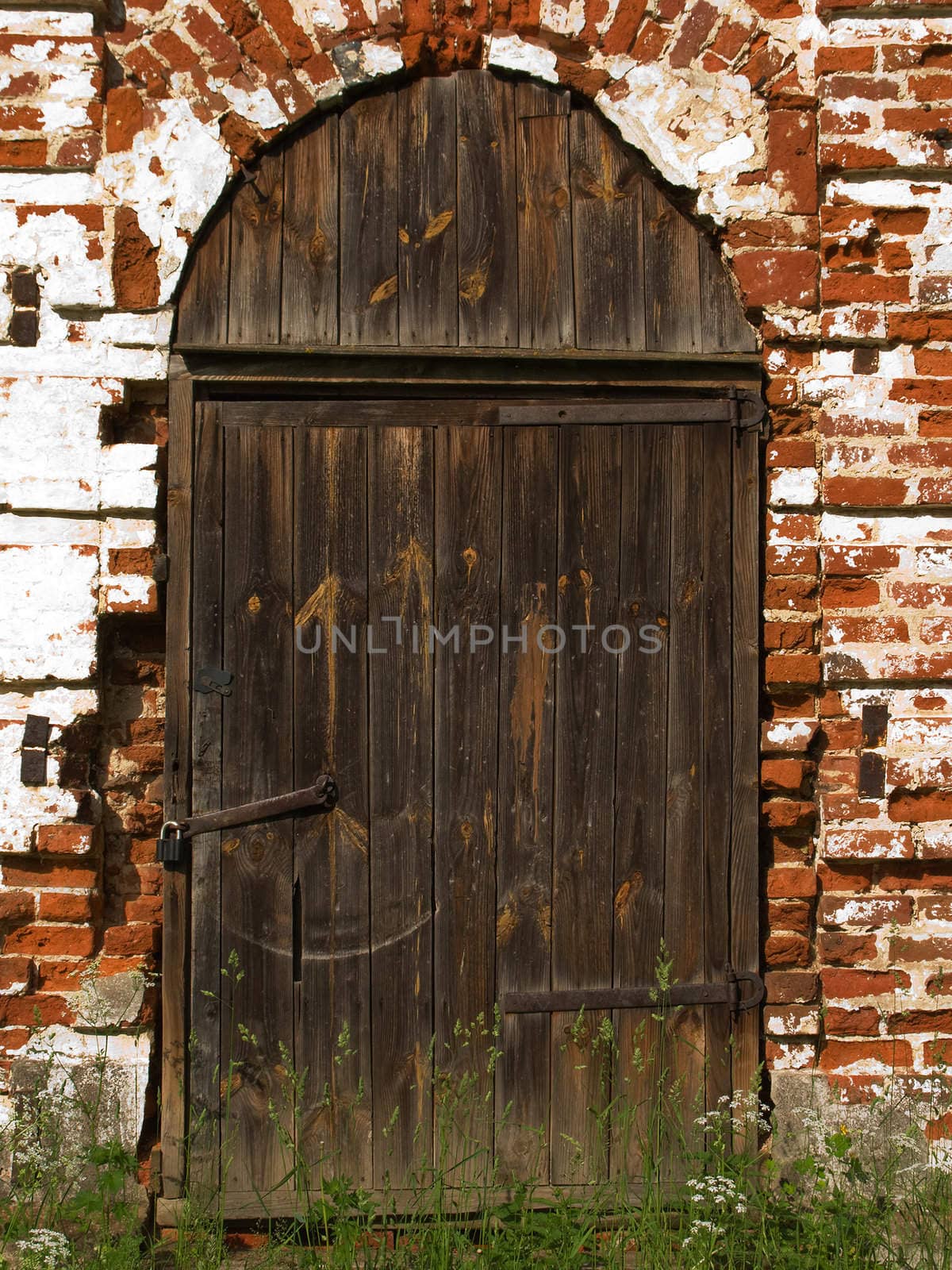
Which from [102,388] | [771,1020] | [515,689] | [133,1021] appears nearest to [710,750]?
[515,689]

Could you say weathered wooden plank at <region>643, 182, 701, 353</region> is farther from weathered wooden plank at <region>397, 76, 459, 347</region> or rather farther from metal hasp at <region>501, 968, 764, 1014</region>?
metal hasp at <region>501, 968, 764, 1014</region>

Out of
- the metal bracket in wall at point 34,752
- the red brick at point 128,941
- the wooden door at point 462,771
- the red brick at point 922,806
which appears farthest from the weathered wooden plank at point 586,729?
the metal bracket in wall at point 34,752

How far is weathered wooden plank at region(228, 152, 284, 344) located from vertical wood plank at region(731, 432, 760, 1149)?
4.27ft

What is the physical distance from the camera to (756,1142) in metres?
2.86

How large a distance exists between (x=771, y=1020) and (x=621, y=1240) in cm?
67

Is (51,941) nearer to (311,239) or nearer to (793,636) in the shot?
(311,239)

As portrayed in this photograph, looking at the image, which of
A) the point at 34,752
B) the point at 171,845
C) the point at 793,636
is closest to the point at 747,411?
the point at 793,636

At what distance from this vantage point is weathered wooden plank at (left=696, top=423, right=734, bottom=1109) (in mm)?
2877

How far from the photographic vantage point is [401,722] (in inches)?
113

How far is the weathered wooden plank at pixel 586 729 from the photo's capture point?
2.87 m

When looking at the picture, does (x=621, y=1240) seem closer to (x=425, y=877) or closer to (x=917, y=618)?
(x=425, y=877)

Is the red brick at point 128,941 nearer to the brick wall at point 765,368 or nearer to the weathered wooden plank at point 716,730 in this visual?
the brick wall at point 765,368

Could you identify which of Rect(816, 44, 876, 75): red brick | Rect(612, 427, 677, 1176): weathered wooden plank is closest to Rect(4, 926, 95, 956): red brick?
Rect(612, 427, 677, 1176): weathered wooden plank

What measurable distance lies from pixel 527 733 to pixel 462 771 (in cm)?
20
